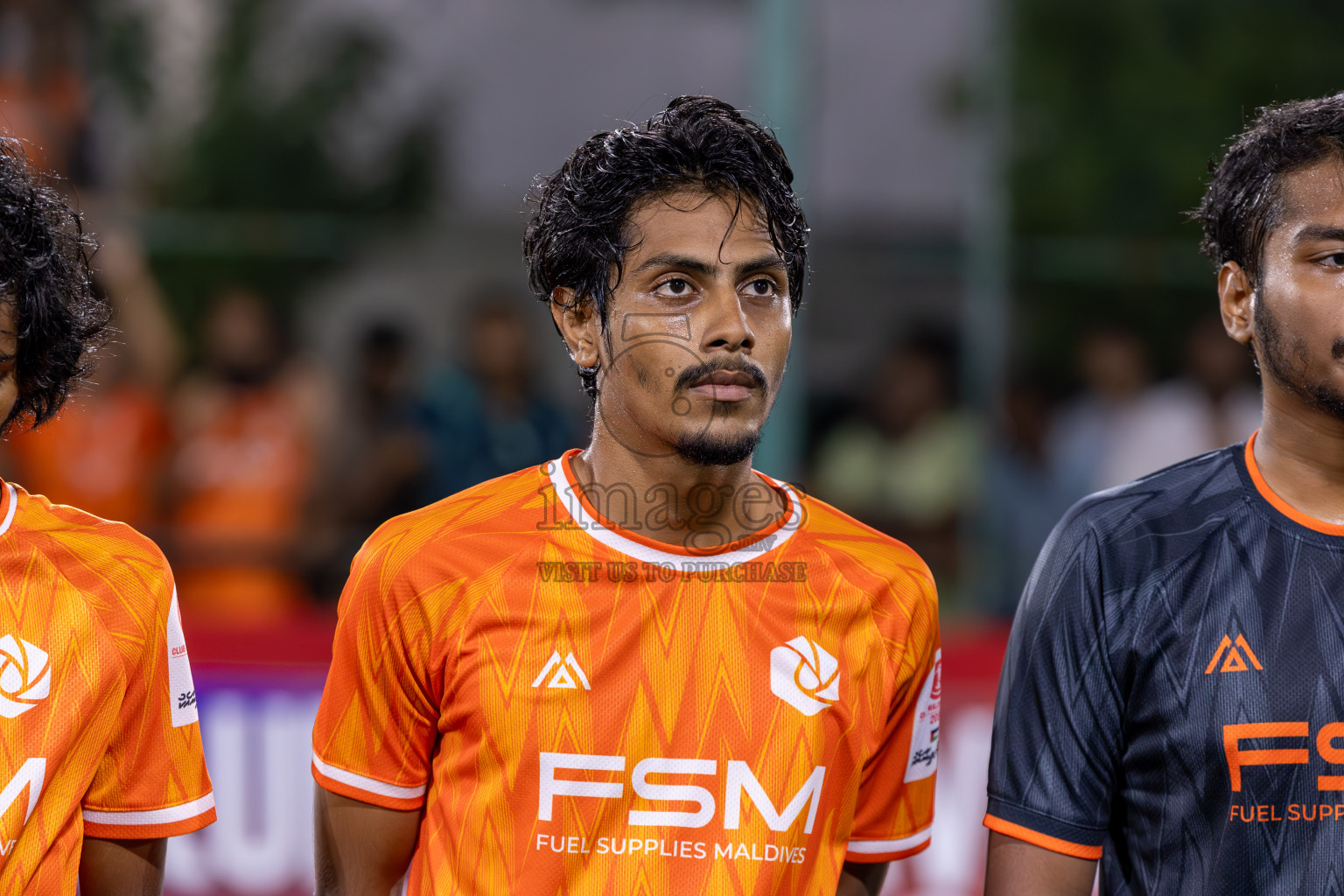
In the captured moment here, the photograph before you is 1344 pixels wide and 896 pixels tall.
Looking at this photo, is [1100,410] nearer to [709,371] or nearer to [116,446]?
[116,446]

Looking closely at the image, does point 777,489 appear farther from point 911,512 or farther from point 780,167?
point 911,512

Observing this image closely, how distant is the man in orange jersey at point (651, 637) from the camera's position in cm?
245

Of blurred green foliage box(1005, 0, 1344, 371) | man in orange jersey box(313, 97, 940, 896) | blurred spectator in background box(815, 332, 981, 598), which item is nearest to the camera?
man in orange jersey box(313, 97, 940, 896)

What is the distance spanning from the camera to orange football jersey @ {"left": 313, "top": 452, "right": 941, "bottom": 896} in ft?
7.98

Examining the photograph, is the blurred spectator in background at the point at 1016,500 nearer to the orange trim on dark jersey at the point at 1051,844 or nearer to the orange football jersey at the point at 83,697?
the orange trim on dark jersey at the point at 1051,844

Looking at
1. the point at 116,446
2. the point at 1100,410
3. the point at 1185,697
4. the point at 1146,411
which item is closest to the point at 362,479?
the point at 116,446

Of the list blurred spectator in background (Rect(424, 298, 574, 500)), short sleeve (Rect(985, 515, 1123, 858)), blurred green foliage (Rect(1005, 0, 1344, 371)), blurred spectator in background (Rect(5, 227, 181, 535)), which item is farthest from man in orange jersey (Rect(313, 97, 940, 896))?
blurred green foliage (Rect(1005, 0, 1344, 371))

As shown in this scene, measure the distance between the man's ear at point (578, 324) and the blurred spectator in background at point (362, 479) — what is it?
3.91 m

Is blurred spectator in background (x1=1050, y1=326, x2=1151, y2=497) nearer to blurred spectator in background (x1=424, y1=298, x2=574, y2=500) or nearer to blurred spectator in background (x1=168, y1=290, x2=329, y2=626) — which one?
blurred spectator in background (x1=424, y1=298, x2=574, y2=500)

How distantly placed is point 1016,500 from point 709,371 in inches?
196

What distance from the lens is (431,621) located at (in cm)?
253

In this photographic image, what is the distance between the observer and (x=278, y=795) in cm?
517

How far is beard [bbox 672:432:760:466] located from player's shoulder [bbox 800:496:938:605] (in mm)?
210

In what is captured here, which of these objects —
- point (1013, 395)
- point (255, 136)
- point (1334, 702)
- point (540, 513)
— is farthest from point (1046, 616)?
point (255, 136)
